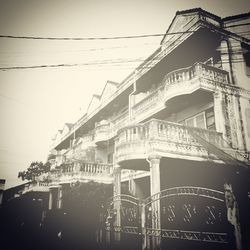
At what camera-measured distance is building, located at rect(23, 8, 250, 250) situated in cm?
1106

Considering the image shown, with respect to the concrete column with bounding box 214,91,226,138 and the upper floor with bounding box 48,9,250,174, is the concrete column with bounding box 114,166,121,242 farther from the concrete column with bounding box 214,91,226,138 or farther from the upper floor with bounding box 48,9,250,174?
the concrete column with bounding box 214,91,226,138

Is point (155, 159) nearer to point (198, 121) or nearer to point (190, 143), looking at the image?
point (190, 143)

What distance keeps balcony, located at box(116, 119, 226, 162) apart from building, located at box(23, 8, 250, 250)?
0.05 metres

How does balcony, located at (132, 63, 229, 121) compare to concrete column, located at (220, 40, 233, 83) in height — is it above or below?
below

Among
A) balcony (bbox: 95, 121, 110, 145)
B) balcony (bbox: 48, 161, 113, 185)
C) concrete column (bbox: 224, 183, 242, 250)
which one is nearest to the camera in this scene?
concrete column (bbox: 224, 183, 242, 250)

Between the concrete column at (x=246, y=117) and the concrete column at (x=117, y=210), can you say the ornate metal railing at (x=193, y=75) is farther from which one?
the concrete column at (x=117, y=210)

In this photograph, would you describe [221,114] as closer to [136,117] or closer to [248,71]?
[248,71]

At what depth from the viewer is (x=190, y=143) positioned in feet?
40.1

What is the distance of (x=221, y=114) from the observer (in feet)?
43.6

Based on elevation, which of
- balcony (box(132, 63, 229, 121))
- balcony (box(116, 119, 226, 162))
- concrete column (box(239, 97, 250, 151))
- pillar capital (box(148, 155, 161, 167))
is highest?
balcony (box(132, 63, 229, 121))

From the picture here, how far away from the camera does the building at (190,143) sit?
11.1 metres

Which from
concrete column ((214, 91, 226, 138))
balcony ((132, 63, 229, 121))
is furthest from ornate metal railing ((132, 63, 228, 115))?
concrete column ((214, 91, 226, 138))

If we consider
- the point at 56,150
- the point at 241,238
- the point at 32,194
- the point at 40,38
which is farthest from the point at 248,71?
the point at 56,150

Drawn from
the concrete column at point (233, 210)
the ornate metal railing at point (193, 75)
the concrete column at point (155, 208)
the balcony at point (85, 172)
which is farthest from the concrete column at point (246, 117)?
the balcony at point (85, 172)
